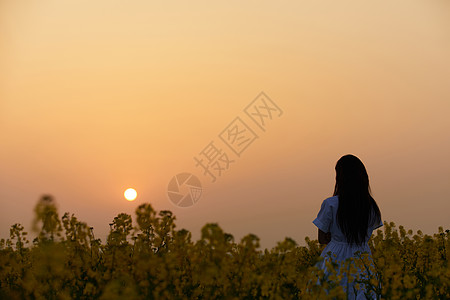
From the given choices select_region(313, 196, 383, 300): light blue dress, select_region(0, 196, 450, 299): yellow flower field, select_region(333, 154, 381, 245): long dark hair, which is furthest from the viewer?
select_region(313, 196, 383, 300): light blue dress

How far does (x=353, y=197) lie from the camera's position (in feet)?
19.7

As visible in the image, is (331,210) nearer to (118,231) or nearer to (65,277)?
(118,231)

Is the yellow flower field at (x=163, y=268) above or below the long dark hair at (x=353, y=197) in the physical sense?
below

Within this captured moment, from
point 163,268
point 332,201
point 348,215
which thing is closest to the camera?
point 163,268

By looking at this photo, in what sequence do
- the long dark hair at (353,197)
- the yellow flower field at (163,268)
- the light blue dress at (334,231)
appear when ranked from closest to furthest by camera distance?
the yellow flower field at (163,268) < the long dark hair at (353,197) < the light blue dress at (334,231)

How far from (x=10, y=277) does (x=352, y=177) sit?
4.91 m

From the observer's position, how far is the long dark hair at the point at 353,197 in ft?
19.6

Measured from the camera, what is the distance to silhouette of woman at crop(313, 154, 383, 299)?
5984mm

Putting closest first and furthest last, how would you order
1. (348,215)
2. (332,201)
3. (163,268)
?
(163,268)
(348,215)
(332,201)

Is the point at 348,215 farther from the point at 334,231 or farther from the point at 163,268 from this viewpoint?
the point at 163,268

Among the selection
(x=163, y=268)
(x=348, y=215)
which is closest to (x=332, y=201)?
(x=348, y=215)

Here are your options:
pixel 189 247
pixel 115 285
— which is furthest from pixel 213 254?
pixel 189 247

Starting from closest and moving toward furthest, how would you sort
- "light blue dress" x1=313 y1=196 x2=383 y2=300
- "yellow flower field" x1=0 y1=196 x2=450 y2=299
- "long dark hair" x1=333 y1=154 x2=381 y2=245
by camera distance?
"yellow flower field" x1=0 y1=196 x2=450 y2=299, "long dark hair" x1=333 y1=154 x2=381 y2=245, "light blue dress" x1=313 y1=196 x2=383 y2=300

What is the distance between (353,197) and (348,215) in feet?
0.74
